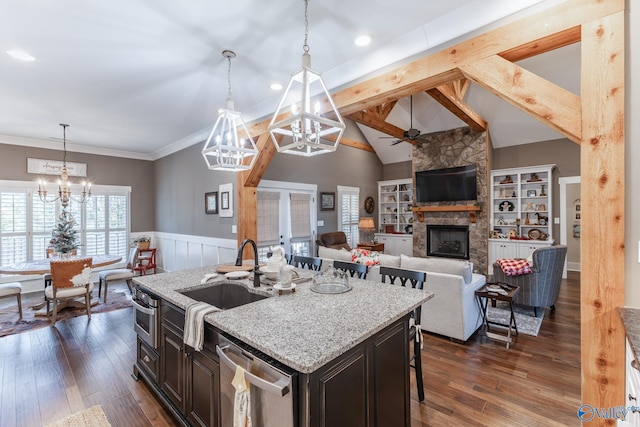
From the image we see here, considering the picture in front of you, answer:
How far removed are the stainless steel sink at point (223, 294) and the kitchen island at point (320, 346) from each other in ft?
0.27

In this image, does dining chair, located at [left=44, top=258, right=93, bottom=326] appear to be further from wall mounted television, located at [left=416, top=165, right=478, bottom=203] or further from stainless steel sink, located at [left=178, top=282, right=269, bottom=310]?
wall mounted television, located at [left=416, top=165, right=478, bottom=203]

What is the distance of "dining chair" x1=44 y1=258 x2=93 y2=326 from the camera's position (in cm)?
386

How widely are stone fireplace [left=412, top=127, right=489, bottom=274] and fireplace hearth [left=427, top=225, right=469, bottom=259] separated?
5 cm

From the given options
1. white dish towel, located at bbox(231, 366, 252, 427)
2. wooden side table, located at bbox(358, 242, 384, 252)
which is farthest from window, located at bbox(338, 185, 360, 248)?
white dish towel, located at bbox(231, 366, 252, 427)

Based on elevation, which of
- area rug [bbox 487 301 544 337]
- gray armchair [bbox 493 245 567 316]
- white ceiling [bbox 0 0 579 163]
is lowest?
area rug [bbox 487 301 544 337]

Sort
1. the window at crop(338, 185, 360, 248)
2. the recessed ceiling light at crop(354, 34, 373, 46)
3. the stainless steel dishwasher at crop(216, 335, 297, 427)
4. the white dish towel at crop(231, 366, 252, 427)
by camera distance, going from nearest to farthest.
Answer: the stainless steel dishwasher at crop(216, 335, 297, 427)
the white dish towel at crop(231, 366, 252, 427)
the recessed ceiling light at crop(354, 34, 373, 46)
the window at crop(338, 185, 360, 248)

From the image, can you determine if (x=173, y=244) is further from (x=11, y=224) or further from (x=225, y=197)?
(x=11, y=224)

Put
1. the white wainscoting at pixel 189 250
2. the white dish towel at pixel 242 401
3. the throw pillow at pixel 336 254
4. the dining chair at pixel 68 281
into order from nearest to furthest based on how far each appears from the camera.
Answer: the white dish towel at pixel 242 401 → the dining chair at pixel 68 281 → the throw pillow at pixel 336 254 → the white wainscoting at pixel 189 250

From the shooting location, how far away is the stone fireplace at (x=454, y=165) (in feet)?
21.5

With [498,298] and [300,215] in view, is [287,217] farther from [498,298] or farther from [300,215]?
[498,298]

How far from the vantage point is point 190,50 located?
108 inches

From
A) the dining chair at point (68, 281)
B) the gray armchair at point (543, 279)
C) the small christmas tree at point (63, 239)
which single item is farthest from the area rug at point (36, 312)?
the gray armchair at point (543, 279)

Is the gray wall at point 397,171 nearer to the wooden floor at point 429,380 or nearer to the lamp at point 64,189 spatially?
the wooden floor at point 429,380

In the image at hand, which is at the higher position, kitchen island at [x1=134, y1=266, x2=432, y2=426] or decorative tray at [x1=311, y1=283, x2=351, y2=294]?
decorative tray at [x1=311, y1=283, x2=351, y2=294]
